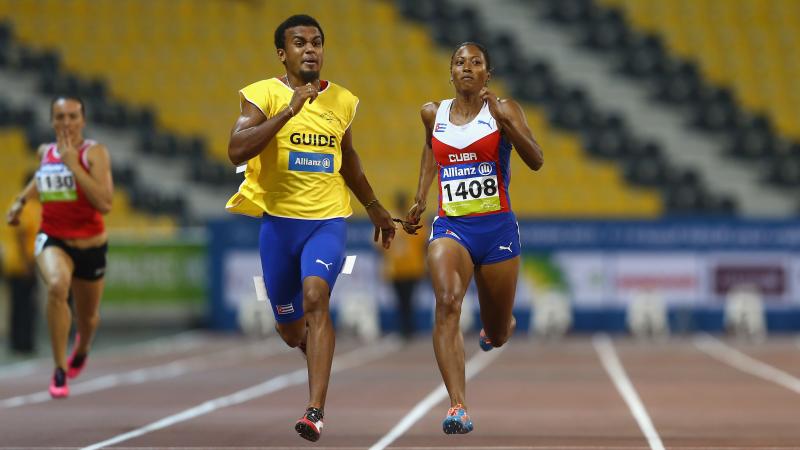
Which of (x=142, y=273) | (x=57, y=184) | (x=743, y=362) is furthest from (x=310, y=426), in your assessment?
(x=142, y=273)

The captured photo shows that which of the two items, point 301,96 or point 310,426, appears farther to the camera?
point 301,96

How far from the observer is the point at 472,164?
895 centimetres

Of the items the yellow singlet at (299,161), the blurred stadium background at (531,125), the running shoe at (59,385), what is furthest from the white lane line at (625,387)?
the running shoe at (59,385)

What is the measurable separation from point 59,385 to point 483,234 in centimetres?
409

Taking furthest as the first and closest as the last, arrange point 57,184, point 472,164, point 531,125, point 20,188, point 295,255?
point 531,125, point 20,188, point 57,184, point 472,164, point 295,255

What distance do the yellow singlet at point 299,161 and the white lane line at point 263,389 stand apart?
181 centimetres

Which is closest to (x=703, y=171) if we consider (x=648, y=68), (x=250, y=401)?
(x=648, y=68)

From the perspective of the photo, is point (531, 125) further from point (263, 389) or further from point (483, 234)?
point (483, 234)

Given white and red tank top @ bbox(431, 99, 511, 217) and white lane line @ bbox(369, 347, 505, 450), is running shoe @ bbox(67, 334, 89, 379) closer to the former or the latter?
white lane line @ bbox(369, 347, 505, 450)

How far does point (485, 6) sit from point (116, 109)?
7528mm

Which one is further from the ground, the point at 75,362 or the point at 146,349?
the point at 75,362

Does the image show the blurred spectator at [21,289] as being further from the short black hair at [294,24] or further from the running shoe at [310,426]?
the running shoe at [310,426]

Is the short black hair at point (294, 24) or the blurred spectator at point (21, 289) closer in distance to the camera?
the short black hair at point (294, 24)

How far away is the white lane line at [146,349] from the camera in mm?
16406
